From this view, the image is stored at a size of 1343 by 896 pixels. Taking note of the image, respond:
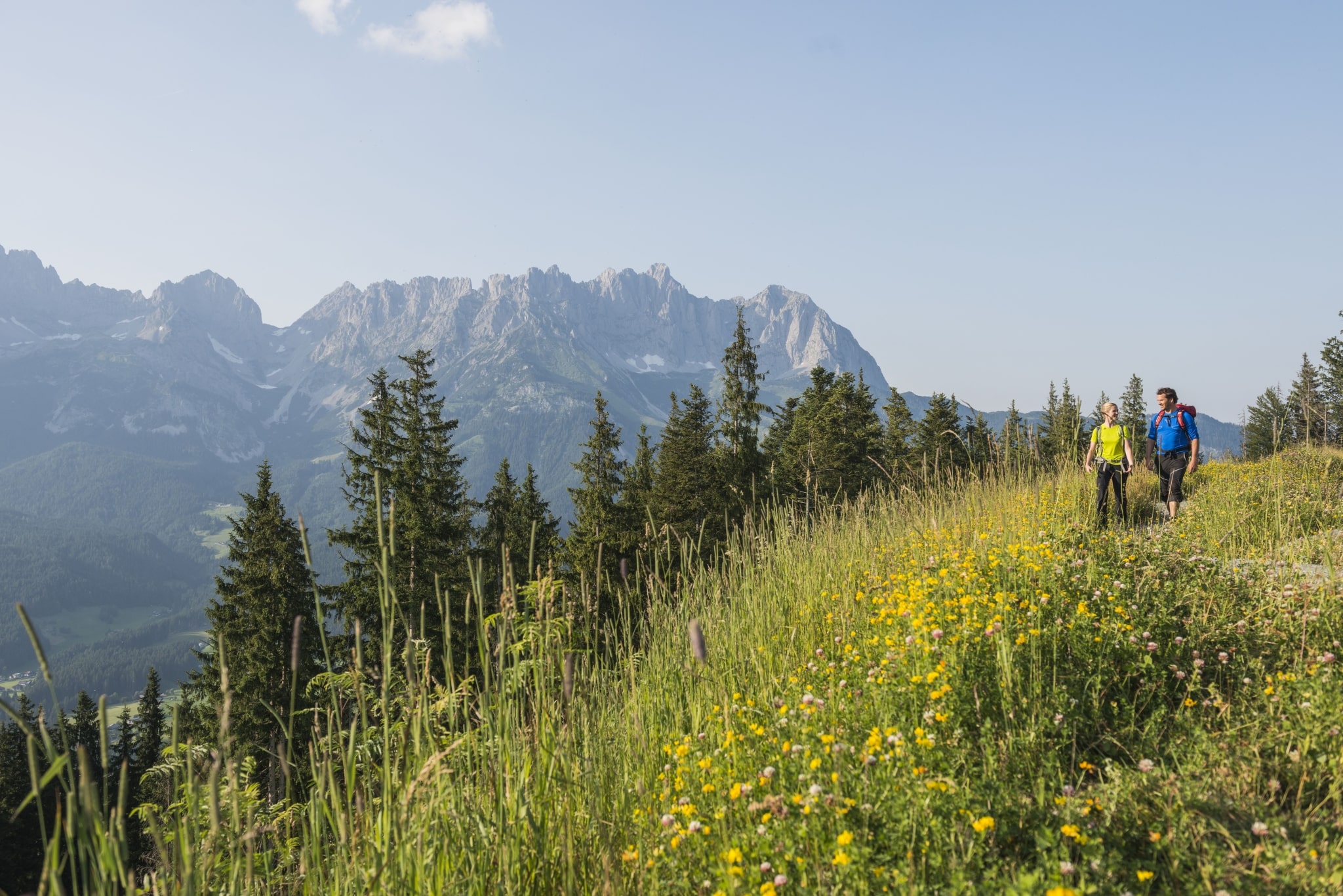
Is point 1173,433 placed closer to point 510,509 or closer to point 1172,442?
point 1172,442

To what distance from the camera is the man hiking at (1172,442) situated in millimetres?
9820

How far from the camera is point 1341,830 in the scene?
2.49 meters

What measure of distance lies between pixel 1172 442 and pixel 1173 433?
0.40ft

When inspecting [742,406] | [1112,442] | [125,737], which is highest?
[742,406]

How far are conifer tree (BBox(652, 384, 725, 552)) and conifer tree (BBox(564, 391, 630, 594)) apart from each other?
2.01m

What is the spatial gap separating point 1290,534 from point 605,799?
26.0 feet

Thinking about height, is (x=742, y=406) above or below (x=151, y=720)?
above

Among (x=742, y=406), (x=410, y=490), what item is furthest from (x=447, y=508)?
(x=742, y=406)

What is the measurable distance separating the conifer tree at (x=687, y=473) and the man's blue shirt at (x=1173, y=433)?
20.2 metres

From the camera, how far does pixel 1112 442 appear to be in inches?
378

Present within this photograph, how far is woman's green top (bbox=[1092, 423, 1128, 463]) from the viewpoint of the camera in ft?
31.3

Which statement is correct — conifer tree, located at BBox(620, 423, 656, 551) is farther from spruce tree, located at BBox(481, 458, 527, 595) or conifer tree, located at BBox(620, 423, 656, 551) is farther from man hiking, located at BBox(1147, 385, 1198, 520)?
man hiking, located at BBox(1147, 385, 1198, 520)

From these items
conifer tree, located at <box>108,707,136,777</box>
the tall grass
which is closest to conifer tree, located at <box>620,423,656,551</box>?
conifer tree, located at <box>108,707,136,777</box>

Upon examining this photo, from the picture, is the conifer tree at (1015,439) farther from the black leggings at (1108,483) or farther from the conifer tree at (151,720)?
the conifer tree at (151,720)
